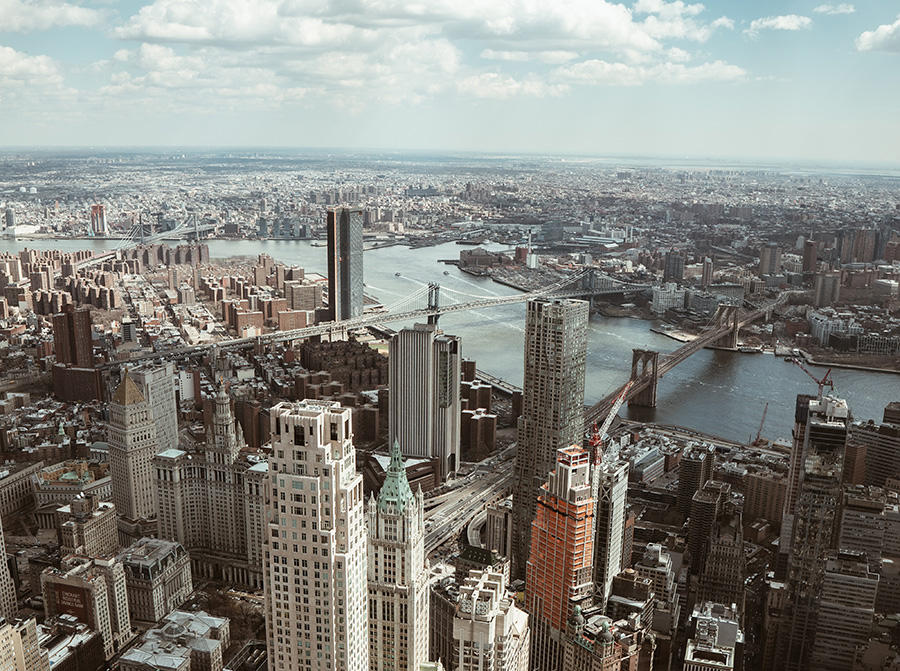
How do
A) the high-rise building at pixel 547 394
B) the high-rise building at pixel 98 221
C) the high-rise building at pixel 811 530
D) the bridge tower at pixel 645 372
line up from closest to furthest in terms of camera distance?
1. the high-rise building at pixel 811 530
2. the high-rise building at pixel 547 394
3. the bridge tower at pixel 645 372
4. the high-rise building at pixel 98 221

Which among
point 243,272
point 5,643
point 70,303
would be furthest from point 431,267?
point 5,643

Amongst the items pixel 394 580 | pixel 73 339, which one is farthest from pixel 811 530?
pixel 73 339

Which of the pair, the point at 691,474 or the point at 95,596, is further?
the point at 691,474

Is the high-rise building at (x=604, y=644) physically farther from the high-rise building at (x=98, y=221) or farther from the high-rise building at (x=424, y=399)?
the high-rise building at (x=98, y=221)

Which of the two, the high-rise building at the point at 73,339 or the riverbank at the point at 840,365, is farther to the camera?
the high-rise building at the point at 73,339

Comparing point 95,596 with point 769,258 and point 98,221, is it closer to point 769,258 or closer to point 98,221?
point 98,221

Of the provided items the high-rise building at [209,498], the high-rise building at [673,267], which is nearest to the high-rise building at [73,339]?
the high-rise building at [209,498]
